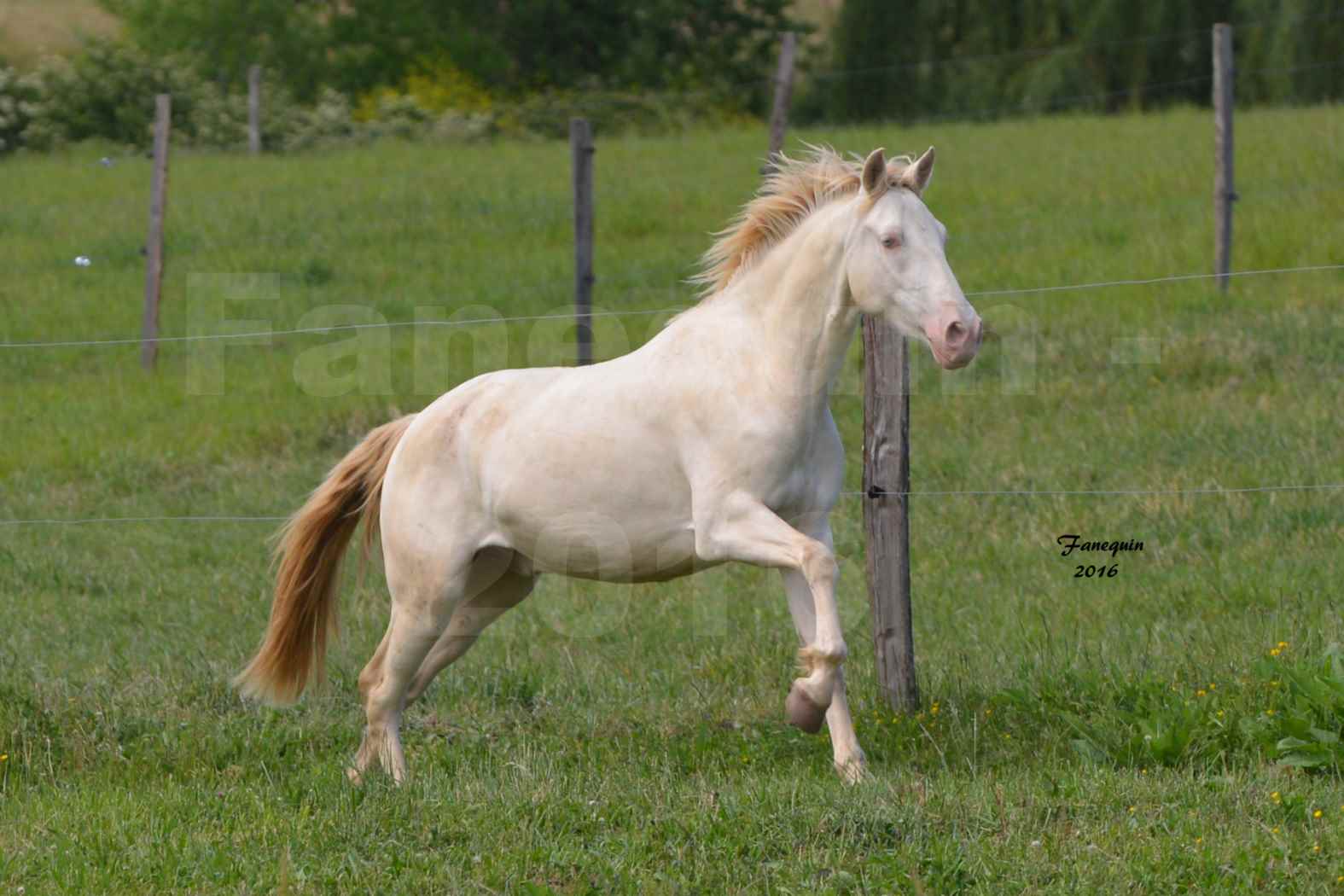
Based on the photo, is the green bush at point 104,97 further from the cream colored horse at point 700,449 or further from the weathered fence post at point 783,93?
the cream colored horse at point 700,449

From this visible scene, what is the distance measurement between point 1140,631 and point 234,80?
3704cm

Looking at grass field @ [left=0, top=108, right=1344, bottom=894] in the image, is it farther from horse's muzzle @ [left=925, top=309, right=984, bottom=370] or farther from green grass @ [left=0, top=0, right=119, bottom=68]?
green grass @ [left=0, top=0, right=119, bottom=68]

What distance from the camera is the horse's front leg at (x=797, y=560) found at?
4898 mm

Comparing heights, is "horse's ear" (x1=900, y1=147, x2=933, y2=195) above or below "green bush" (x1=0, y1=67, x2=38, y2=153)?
below

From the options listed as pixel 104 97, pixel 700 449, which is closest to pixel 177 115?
A: pixel 104 97

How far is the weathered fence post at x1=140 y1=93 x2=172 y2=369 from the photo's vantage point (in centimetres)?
1349

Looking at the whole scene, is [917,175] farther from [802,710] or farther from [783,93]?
[783,93]

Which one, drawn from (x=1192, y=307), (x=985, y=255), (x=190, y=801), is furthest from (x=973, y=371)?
(x=190, y=801)

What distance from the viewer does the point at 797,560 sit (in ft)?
16.3

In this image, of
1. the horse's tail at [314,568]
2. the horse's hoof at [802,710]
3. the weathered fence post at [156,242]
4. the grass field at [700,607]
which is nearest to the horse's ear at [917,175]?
the horse's hoof at [802,710]

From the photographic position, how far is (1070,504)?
915 centimetres

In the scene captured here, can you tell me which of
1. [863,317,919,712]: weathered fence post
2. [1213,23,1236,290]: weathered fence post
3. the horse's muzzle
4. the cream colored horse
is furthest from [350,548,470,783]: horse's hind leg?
[1213,23,1236,290]: weathered fence post

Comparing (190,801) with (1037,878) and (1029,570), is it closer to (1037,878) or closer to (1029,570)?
(1037,878)

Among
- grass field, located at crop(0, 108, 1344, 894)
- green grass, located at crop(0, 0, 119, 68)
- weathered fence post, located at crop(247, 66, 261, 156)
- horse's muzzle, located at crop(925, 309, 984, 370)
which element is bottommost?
grass field, located at crop(0, 108, 1344, 894)
